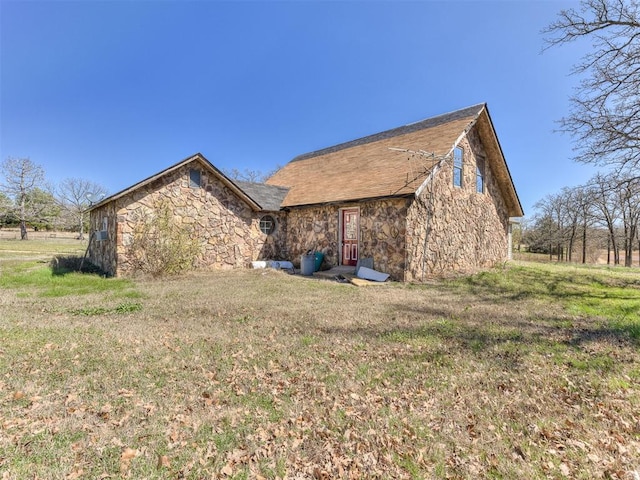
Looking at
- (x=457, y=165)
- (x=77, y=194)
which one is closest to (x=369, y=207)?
(x=457, y=165)

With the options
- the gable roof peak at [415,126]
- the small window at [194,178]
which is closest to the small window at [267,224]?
the small window at [194,178]

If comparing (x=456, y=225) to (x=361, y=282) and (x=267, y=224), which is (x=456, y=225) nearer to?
(x=361, y=282)

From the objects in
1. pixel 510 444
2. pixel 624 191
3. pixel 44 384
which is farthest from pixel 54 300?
pixel 624 191

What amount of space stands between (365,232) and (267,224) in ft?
17.4

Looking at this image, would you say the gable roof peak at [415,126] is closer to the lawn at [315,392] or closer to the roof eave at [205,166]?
the roof eave at [205,166]

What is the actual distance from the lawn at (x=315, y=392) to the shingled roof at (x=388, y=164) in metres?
6.09

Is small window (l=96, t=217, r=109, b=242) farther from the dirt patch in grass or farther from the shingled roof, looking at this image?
the shingled roof

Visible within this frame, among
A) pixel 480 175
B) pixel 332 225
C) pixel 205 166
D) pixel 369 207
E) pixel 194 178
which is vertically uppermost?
pixel 480 175

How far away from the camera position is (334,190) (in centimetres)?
1380

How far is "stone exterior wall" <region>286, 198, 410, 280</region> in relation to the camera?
11227 mm

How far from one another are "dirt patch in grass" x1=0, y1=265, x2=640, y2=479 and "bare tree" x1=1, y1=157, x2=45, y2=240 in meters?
42.2

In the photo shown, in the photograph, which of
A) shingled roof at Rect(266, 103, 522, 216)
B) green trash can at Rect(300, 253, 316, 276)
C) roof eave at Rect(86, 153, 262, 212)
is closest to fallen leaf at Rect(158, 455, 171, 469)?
shingled roof at Rect(266, 103, 522, 216)

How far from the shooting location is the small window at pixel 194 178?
1286 centimetres

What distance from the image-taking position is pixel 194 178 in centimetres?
1296
